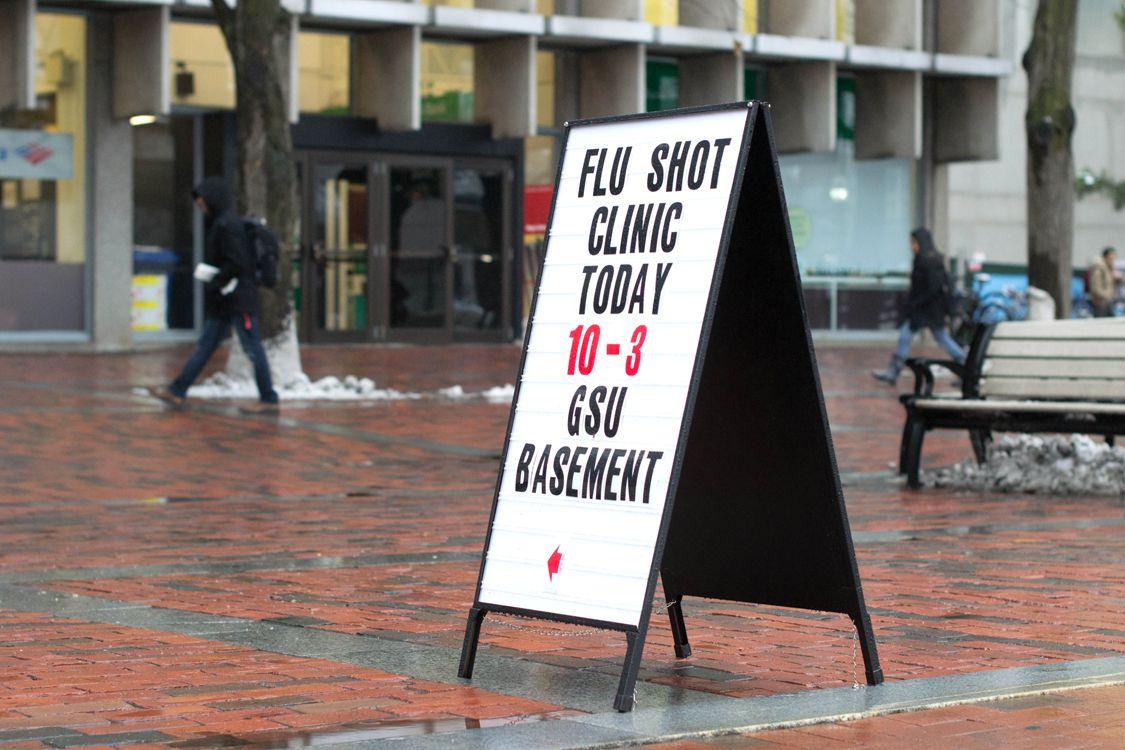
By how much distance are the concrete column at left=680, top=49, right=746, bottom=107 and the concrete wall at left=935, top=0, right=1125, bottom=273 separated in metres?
8.08

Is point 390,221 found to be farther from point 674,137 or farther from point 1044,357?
point 674,137

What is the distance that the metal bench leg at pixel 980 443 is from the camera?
10.8 metres

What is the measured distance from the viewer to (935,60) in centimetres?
3253

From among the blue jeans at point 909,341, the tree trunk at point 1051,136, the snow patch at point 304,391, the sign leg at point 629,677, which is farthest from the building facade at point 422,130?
the sign leg at point 629,677

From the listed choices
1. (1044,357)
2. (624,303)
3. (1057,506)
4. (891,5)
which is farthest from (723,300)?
(891,5)

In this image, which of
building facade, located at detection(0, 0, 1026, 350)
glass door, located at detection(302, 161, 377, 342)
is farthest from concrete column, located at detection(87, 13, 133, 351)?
glass door, located at detection(302, 161, 377, 342)

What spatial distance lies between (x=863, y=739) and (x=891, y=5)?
29.0 meters

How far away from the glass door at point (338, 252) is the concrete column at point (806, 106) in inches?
282

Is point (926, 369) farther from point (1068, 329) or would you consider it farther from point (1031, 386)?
point (1068, 329)

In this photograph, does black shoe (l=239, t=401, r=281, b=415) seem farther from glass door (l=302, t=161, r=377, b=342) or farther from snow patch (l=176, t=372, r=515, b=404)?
glass door (l=302, t=161, r=377, b=342)

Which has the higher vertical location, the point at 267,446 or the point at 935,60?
the point at 935,60

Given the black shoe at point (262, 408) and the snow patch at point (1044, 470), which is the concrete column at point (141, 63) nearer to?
the black shoe at point (262, 408)

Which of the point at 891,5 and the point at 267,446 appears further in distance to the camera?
the point at 891,5

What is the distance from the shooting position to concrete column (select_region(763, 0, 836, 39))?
101 feet
